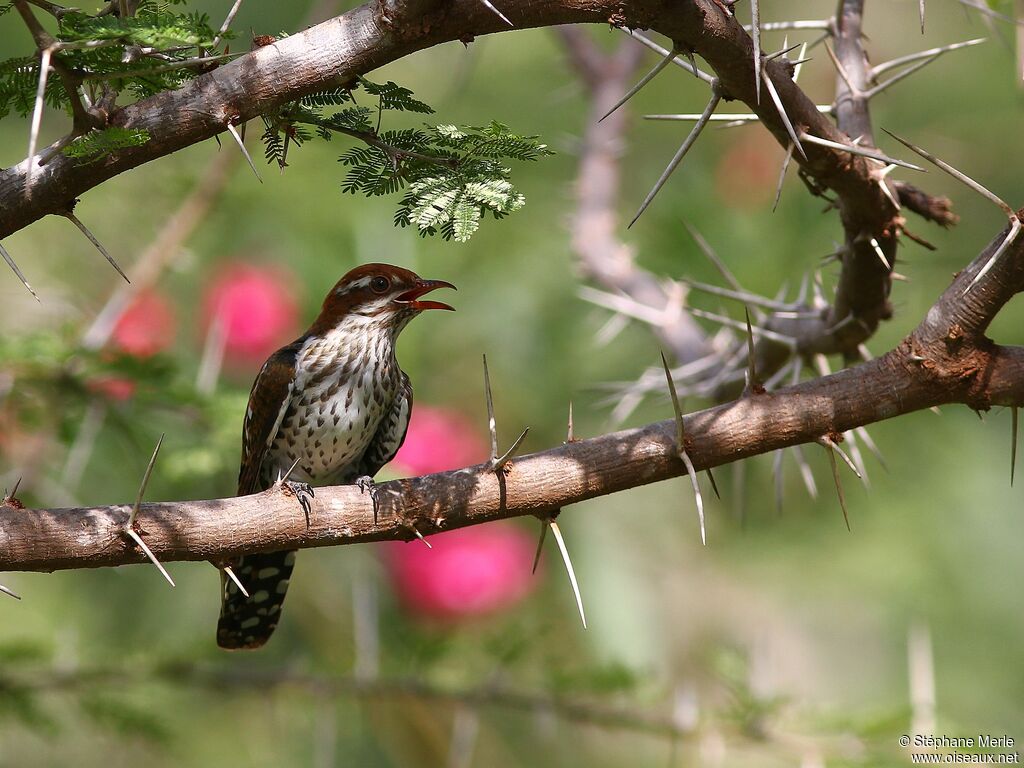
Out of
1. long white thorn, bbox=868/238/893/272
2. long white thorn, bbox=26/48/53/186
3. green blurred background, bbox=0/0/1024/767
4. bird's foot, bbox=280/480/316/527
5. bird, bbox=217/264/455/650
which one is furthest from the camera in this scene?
green blurred background, bbox=0/0/1024/767

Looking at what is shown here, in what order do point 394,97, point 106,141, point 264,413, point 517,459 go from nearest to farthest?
point 106,141
point 394,97
point 517,459
point 264,413

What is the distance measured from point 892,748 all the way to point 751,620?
3904 mm

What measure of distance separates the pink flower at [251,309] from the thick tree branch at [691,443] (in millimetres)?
3648

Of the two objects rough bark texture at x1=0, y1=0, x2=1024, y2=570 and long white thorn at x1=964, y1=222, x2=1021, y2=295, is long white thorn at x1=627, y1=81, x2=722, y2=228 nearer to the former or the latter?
rough bark texture at x1=0, y1=0, x2=1024, y2=570

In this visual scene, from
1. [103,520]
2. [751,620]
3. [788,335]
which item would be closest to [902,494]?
[751,620]

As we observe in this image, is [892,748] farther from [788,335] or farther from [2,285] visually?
[2,285]

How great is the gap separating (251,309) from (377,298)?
1.82m

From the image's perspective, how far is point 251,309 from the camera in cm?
655

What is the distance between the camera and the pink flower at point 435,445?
625cm

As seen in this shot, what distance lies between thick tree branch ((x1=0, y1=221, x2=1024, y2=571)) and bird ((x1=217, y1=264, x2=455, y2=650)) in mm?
1328

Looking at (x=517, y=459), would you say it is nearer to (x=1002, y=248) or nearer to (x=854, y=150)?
(x=854, y=150)

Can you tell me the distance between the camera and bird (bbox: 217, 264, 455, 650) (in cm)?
462

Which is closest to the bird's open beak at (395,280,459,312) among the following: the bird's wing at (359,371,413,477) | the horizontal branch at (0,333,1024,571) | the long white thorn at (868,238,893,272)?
the bird's wing at (359,371,413,477)

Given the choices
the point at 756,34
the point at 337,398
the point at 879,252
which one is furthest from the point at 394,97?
the point at 337,398
